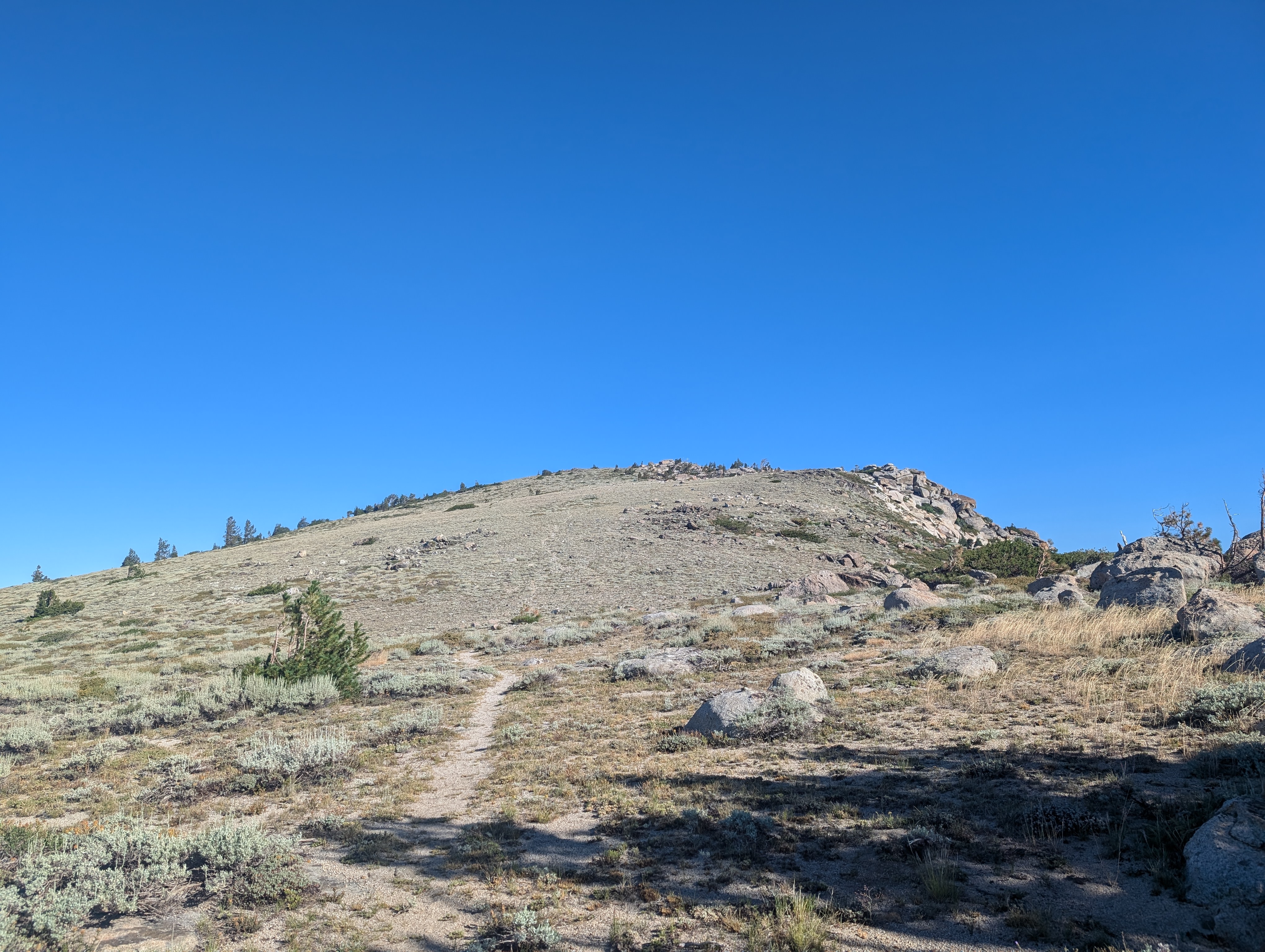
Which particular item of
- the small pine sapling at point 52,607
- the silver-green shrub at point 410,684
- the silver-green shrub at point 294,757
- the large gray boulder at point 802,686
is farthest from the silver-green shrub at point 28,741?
the small pine sapling at point 52,607

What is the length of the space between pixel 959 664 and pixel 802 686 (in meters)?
3.85

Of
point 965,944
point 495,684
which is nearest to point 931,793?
point 965,944

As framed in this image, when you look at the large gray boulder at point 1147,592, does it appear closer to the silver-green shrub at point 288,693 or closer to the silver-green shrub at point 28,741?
the silver-green shrub at point 288,693

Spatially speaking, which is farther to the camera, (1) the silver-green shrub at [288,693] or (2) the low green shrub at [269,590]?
(2) the low green shrub at [269,590]

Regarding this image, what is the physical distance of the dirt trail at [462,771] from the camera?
30.0ft

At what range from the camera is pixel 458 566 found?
151 ft

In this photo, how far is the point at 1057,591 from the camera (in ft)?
80.8

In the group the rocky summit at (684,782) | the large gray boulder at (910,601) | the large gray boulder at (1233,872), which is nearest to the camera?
the large gray boulder at (1233,872)

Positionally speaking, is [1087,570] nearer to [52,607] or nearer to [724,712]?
[724,712]

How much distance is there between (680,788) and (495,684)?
12.1m

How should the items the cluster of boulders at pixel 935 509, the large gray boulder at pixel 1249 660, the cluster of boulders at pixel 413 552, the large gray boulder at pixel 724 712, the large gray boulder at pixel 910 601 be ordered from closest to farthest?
1. the large gray boulder at pixel 1249 660
2. the large gray boulder at pixel 724 712
3. the large gray boulder at pixel 910 601
4. the cluster of boulders at pixel 413 552
5. the cluster of boulders at pixel 935 509

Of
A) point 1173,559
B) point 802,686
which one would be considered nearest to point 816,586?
point 1173,559

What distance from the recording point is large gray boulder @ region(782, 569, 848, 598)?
3111 cm

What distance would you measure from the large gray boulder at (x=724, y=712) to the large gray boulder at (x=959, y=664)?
4.49 metres
